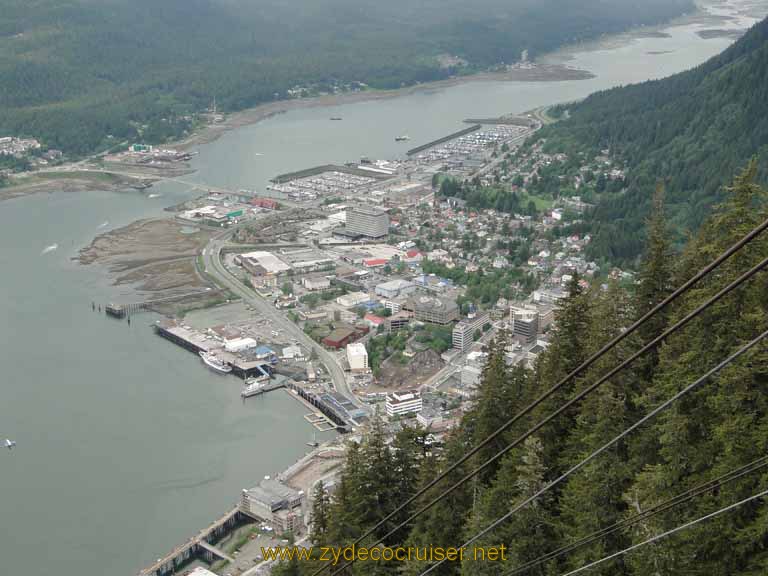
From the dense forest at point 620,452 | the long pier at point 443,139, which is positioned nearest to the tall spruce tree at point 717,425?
the dense forest at point 620,452

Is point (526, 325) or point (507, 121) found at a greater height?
A: point (526, 325)

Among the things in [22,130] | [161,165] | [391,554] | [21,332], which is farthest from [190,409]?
[22,130]

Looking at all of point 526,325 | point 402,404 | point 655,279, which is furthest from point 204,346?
point 655,279

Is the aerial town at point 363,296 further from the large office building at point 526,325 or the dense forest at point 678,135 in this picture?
the dense forest at point 678,135

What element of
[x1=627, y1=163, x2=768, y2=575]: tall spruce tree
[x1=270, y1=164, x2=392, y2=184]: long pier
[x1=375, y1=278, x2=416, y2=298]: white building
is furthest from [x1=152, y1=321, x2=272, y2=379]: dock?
[x1=270, y1=164, x2=392, y2=184]: long pier

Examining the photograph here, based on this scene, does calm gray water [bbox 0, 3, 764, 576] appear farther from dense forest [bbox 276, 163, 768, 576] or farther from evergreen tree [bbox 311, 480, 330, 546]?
dense forest [bbox 276, 163, 768, 576]

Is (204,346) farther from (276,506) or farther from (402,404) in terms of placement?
(276,506)
